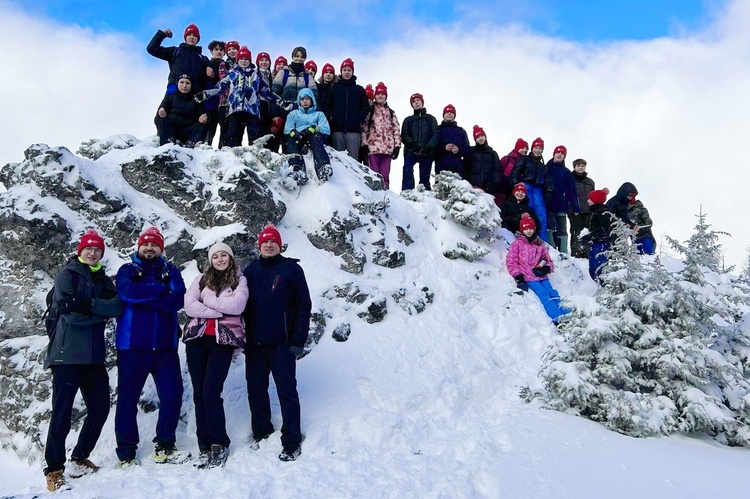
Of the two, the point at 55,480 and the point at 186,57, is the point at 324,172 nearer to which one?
the point at 186,57

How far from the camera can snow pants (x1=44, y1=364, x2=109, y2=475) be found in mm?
5207

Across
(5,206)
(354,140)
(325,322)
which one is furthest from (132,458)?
(354,140)

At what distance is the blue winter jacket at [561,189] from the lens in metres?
13.3

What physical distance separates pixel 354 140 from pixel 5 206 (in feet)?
24.6

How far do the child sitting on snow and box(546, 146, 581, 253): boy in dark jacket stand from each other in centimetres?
613

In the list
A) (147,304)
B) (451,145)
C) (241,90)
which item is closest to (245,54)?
(241,90)

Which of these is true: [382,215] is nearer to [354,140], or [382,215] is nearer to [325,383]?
[354,140]

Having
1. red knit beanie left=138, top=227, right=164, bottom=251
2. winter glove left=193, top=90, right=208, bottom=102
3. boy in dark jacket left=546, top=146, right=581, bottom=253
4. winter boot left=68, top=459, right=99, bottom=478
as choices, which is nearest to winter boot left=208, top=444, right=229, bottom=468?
winter boot left=68, top=459, right=99, bottom=478

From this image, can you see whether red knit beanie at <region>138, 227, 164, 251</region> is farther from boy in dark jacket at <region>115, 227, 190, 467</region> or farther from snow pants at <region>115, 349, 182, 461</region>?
snow pants at <region>115, 349, 182, 461</region>

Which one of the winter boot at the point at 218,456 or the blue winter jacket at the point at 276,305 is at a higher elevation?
the blue winter jacket at the point at 276,305

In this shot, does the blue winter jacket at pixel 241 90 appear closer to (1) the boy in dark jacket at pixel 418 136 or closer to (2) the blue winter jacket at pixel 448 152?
(1) the boy in dark jacket at pixel 418 136

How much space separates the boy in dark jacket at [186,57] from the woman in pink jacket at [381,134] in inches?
155

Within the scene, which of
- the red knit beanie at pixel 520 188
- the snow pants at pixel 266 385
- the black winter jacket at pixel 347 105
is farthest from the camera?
the black winter jacket at pixel 347 105

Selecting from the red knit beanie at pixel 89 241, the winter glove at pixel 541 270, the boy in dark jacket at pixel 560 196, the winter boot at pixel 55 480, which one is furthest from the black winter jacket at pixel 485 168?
the winter boot at pixel 55 480
